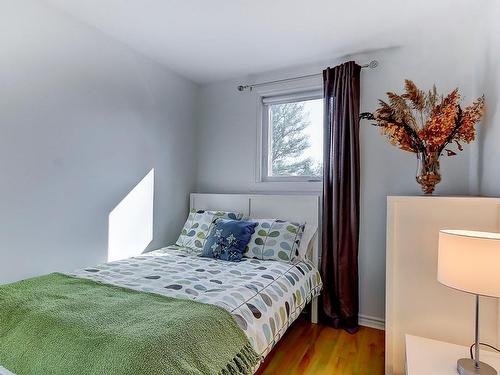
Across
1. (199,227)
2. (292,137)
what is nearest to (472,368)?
(199,227)

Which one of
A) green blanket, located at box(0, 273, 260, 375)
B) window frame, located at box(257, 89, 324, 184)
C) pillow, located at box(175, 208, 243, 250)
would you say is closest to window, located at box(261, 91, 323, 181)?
window frame, located at box(257, 89, 324, 184)

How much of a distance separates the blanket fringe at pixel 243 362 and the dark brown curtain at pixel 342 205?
1.28m

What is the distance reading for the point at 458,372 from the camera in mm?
1208

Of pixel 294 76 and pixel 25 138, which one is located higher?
pixel 294 76

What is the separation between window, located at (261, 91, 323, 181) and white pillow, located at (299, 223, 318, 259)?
480 millimetres

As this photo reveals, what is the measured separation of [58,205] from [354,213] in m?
2.23

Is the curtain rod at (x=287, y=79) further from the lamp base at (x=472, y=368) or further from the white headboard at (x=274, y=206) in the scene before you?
the lamp base at (x=472, y=368)

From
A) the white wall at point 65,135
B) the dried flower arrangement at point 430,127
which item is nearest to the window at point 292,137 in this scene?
the dried flower arrangement at point 430,127

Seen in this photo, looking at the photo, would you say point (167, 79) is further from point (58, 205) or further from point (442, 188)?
point (442, 188)

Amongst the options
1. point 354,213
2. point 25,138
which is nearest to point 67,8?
point 25,138

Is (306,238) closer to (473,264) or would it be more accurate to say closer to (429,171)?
(429,171)

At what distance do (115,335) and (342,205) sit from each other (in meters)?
1.90

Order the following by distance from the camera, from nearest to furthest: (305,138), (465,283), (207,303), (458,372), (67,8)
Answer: (465,283)
(458,372)
(207,303)
(67,8)
(305,138)

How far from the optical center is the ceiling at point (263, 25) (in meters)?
1.92
